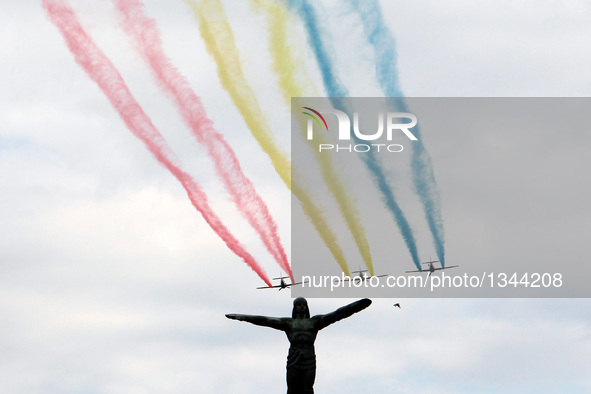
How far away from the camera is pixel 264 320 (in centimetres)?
6000

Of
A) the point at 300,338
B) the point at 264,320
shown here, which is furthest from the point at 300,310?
the point at 264,320

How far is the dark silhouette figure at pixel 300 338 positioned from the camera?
2333 inches

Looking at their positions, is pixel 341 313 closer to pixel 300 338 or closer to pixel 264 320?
pixel 300 338

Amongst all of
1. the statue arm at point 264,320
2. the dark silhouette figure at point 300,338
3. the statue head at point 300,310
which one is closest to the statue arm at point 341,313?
the dark silhouette figure at point 300,338

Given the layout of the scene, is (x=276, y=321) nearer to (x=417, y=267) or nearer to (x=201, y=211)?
(x=201, y=211)

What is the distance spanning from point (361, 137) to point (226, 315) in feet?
111

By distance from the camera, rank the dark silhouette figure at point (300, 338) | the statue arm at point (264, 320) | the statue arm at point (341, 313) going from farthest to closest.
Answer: the statue arm at point (264, 320)
the dark silhouette figure at point (300, 338)
the statue arm at point (341, 313)

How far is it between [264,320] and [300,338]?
1921 millimetres

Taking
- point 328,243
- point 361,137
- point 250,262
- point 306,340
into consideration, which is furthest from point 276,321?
point 361,137

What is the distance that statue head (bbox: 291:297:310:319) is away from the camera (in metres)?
60.0

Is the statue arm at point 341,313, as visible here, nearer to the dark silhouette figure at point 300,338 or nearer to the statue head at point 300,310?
the dark silhouette figure at point 300,338

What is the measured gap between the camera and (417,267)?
9831cm

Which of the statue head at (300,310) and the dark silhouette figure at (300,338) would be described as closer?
the dark silhouette figure at (300,338)

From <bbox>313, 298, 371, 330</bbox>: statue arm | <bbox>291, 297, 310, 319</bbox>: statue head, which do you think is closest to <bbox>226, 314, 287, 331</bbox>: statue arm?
<bbox>291, 297, 310, 319</bbox>: statue head
